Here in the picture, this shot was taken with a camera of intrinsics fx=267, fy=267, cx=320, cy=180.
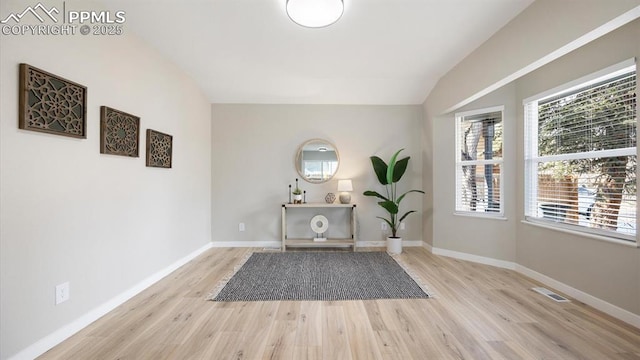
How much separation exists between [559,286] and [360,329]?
85.9 inches

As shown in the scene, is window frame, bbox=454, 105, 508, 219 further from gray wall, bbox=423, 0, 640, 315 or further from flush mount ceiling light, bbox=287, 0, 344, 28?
flush mount ceiling light, bbox=287, 0, 344, 28

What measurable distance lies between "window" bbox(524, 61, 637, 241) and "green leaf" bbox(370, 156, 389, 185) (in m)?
1.77

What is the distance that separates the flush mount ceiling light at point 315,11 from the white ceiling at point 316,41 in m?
0.13

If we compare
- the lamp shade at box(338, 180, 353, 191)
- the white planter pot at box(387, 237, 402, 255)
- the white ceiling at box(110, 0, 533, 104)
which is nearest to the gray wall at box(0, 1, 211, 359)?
the white ceiling at box(110, 0, 533, 104)

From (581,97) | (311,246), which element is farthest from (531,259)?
(311,246)

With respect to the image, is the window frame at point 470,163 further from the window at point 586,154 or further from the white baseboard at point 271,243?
the white baseboard at point 271,243

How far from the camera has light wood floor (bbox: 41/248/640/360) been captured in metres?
1.74

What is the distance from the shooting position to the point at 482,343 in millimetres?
1833

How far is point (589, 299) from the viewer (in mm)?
2357

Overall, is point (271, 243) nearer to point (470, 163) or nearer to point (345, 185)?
point (345, 185)

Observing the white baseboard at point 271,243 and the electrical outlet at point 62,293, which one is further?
the white baseboard at point 271,243

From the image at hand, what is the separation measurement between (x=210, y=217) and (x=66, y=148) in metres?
2.66

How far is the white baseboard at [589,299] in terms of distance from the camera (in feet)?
6.72

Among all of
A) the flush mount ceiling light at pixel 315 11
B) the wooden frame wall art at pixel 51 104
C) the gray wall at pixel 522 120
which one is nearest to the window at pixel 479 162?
the gray wall at pixel 522 120
